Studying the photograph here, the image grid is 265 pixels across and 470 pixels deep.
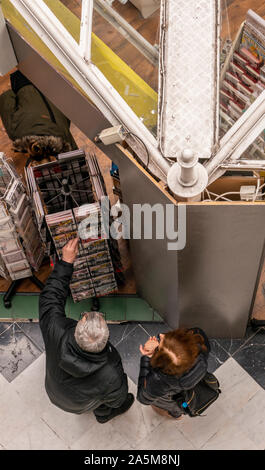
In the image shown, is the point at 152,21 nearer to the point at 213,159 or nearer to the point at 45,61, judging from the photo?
the point at 45,61

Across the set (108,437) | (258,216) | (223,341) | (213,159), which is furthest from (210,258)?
(108,437)

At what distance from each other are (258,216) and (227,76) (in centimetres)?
171

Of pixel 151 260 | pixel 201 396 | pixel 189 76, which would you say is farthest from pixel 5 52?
pixel 201 396

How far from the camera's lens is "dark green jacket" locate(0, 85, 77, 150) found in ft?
15.3

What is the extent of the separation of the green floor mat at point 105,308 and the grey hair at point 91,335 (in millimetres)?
1708

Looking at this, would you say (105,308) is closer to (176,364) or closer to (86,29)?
(176,364)

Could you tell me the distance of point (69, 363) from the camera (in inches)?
132

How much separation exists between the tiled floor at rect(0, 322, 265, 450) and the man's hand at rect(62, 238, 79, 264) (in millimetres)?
1323

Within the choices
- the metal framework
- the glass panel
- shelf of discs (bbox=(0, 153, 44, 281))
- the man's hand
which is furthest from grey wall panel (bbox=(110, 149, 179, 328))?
the metal framework

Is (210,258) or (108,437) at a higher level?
(210,258)

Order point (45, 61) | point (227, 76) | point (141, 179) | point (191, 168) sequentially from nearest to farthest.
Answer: point (191, 168)
point (141, 179)
point (45, 61)
point (227, 76)

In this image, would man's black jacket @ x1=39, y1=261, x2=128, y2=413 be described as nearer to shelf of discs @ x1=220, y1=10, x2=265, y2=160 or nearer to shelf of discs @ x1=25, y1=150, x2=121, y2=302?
shelf of discs @ x1=25, y1=150, x2=121, y2=302

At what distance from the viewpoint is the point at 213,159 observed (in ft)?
10.4
